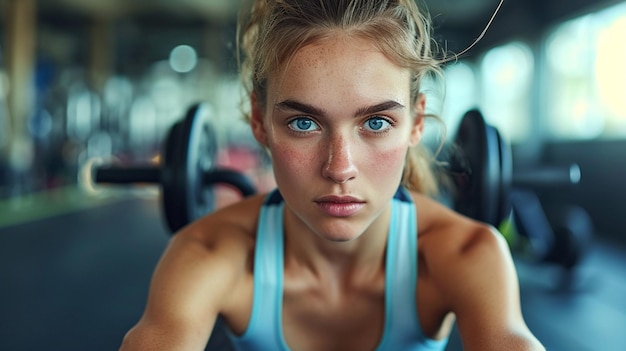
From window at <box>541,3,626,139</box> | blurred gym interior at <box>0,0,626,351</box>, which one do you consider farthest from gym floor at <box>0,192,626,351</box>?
window at <box>541,3,626,139</box>

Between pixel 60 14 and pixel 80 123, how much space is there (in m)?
1.90

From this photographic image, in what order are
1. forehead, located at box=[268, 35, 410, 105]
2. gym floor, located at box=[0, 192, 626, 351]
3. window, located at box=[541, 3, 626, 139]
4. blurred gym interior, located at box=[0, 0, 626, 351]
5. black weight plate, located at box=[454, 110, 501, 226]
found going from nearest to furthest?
1. forehead, located at box=[268, 35, 410, 105]
2. black weight plate, located at box=[454, 110, 501, 226]
3. gym floor, located at box=[0, 192, 626, 351]
4. blurred gym interior, located at box=[0, 0, 626, 351]
5. window, located at box=[541, 3, 626, 139]

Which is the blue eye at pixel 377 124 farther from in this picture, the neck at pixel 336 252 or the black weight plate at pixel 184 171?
the black weight plate at pixel 184 171

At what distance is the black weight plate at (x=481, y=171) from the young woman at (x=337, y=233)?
7.6 inches

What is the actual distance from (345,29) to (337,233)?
319mm

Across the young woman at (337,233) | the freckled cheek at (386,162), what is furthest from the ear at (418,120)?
the freckled cheek at (386,162)

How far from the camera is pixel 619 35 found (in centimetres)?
475

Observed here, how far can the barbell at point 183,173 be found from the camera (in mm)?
1452

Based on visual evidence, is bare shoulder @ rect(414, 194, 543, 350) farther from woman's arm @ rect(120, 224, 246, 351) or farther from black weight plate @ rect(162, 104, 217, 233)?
black weight plate @ rect(162, 104, 217, 233)

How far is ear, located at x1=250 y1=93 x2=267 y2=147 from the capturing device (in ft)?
3.48

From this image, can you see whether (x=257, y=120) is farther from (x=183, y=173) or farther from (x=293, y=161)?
(x=183, y=173)

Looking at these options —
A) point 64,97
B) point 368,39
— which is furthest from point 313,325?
point 64,97

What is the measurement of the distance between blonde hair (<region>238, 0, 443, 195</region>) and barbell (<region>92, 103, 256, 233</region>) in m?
0.48

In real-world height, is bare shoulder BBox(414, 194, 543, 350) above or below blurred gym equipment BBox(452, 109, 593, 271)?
below
